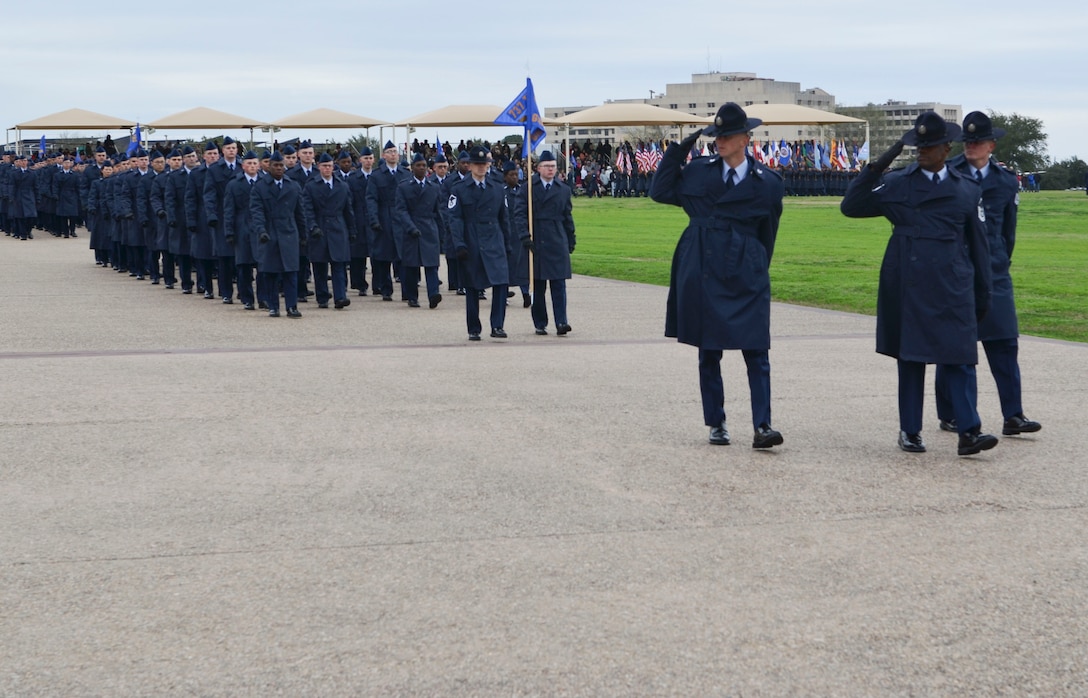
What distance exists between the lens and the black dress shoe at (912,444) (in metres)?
8.33

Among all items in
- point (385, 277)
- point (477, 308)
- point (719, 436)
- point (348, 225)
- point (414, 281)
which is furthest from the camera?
point (385, 277)

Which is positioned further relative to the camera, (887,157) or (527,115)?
(527,115)

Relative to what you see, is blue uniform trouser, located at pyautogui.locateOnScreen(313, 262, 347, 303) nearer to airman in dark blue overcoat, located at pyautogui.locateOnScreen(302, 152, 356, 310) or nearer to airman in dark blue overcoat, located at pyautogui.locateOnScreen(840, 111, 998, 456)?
airman in dark blue overcoat, located at pyautogui.locateOnScreen(302, 152, 356, 310)

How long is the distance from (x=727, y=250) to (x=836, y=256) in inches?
746

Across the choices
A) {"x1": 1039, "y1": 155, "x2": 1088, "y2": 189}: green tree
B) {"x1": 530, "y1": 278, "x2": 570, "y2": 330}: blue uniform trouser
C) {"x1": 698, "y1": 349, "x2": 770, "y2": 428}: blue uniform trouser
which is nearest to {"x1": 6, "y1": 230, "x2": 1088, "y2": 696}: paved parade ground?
{"x1": 698, "y1": 349, "x2": 770, "y2": 428}: blue uniform trouser

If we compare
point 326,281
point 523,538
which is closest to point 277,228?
point 326,281

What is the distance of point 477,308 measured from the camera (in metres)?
14.1

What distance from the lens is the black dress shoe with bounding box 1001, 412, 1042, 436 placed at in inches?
344

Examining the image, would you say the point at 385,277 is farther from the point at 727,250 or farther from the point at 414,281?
the point at 727,250

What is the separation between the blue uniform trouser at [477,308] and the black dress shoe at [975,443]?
6.56 metres

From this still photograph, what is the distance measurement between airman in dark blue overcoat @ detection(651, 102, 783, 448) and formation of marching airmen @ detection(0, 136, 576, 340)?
563cm

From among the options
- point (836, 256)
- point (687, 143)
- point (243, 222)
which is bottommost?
point (836, 256)

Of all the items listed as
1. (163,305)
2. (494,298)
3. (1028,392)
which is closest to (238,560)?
(1028,392)

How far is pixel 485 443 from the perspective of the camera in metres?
8.58
